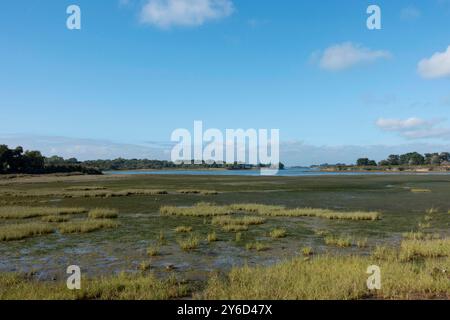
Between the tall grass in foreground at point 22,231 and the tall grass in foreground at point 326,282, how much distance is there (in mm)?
14660

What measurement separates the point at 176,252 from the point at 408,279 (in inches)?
418

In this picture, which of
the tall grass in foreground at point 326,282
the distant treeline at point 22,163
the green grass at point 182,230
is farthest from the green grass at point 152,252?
the distant treeline at point 22,163

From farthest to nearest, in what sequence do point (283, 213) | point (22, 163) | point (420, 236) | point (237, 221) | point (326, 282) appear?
point (22, 163) → point (283, 213) → point (237, 221) → point (420, 236) → point (326, 282)

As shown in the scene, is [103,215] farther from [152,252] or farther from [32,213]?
[152,252]

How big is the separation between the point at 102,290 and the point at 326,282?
7281 mm

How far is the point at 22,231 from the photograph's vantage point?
23266 millimetres

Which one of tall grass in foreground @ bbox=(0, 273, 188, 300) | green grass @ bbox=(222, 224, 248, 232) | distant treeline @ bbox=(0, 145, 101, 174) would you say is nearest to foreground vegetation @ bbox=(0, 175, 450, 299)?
tall grass in foreground @ bbox=(0, 273, 188, 300)

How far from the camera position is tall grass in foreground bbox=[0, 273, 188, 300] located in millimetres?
11227

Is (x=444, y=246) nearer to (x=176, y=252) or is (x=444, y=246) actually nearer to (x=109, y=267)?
(x=176, y=252)

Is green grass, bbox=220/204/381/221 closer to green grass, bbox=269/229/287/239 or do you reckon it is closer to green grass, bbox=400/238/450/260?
green grass, bbox=269/229/287/239

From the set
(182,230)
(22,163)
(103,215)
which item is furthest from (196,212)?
(22,163)

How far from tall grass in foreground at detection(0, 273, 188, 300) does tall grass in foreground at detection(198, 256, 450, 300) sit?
4.40 feet
